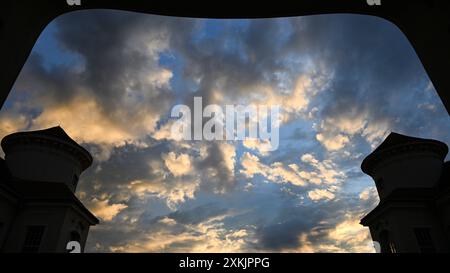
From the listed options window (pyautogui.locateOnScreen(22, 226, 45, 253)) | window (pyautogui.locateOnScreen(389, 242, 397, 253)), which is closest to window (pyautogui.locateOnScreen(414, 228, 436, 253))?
window (pyautogui.locateOnScreen(389, 242, 397, 253))

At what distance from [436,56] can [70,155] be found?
29.7m

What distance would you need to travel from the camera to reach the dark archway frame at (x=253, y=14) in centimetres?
624

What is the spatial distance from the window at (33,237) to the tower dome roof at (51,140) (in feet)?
28.0

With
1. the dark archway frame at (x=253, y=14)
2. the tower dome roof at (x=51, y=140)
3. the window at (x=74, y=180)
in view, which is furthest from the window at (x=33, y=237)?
the dark archway frame at (x=253, y=14)

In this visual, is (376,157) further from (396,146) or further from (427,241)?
(427,241)

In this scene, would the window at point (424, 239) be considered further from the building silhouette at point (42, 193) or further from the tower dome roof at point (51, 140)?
the tower dome roof at point (51, 140)

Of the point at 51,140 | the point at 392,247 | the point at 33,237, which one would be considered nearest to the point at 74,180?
the point at 51,140

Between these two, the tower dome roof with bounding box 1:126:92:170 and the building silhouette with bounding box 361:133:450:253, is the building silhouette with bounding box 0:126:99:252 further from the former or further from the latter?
the building silhouette with bounding box 361:133:450:253

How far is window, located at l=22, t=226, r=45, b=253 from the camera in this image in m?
21.1

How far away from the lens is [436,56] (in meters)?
6.61

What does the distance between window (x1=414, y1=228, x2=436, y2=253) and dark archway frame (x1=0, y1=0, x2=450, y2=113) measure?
786 inches

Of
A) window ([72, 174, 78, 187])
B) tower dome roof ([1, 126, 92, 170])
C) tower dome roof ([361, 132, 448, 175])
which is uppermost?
tower dome roof ([1, 126, 92, 170])

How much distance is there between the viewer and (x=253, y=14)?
8.20m
